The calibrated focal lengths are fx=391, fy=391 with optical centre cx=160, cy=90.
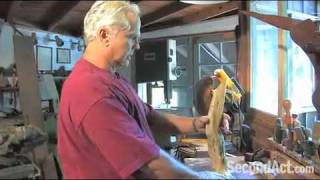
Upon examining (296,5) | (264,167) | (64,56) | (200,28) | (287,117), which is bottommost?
(264,167)

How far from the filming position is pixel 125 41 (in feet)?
2.57

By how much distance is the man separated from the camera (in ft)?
2.27

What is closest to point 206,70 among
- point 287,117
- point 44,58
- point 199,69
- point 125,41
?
point 199,69

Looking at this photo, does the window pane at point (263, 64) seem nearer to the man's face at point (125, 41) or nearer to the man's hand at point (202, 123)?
the man's hand at point (202, 123)

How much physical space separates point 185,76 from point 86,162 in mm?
1166

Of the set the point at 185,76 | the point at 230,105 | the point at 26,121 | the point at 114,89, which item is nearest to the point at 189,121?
the point at 114,89

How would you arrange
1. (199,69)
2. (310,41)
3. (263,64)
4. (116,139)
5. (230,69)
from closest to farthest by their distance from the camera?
(116,139) → (310,41) → (199,69) → (230,69) → (263,64)

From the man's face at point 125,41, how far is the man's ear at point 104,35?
0.01 metres

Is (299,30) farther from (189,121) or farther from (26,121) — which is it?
(26,121)

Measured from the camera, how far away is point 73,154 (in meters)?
0.76

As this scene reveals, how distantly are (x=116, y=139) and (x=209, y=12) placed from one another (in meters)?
1.07

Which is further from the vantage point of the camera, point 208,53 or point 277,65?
point 277,65

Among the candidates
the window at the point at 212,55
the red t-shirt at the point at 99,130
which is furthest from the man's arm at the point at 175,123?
the window at the point at 212,55

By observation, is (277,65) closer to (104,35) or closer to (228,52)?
(228,52)
